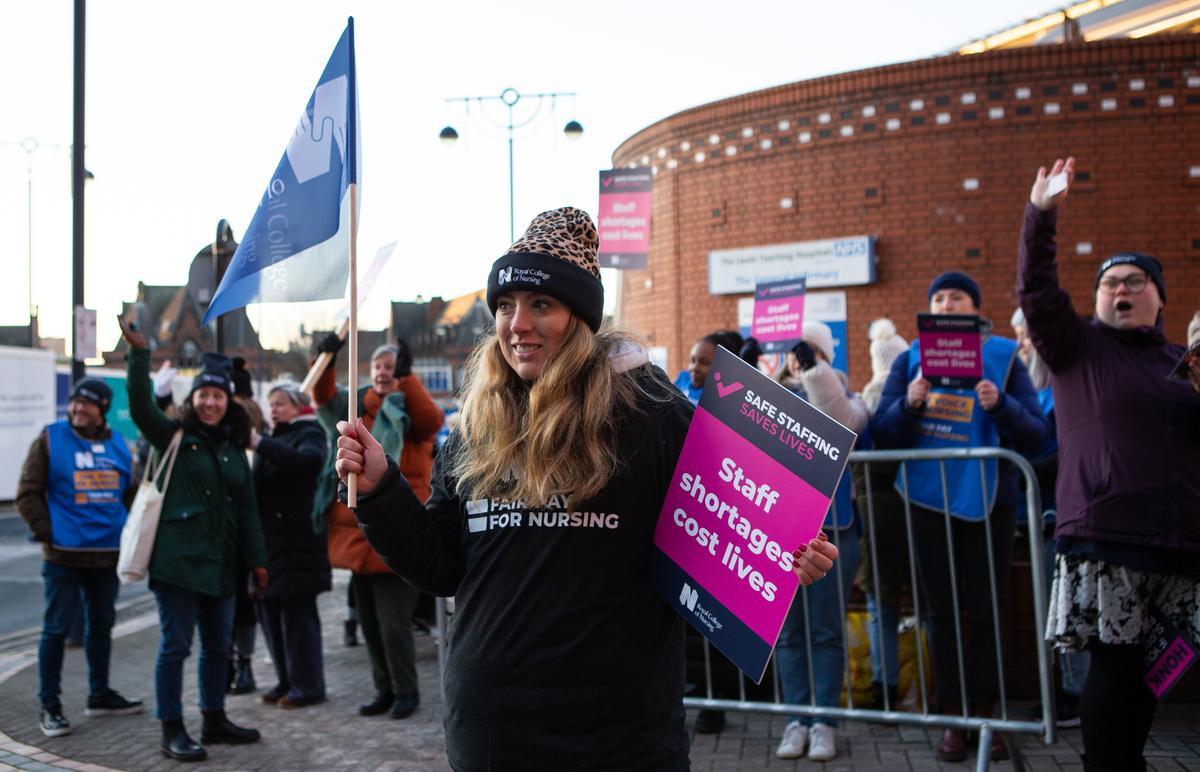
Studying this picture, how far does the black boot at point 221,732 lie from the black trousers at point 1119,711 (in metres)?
4.24

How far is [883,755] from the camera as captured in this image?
4.99m

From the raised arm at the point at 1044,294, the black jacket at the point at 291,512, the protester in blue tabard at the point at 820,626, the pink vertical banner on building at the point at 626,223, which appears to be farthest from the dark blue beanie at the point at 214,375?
the pink vertical banner on building at the point at 626,223

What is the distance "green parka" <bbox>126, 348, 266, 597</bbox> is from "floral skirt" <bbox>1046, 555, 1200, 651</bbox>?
13.6 feet

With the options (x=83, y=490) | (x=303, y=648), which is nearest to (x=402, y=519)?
(x=303, y=648)

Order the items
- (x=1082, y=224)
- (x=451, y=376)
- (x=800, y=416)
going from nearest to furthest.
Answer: (x=800, y=416), (x=1082, y=224), (x=451, y=376)

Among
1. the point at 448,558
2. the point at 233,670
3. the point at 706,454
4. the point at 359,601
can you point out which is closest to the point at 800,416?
the point at 706,454

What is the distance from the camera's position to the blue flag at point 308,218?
2.82 meters

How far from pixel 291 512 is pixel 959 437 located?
409cm

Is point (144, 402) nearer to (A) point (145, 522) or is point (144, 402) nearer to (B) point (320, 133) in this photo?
(A) point (145, 522)

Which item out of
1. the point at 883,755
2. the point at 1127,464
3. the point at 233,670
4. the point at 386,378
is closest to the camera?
the point at 1127,464

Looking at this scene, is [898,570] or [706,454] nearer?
[706,454]

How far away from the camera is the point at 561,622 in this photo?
2205mm

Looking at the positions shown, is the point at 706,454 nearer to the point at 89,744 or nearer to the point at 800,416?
the point at 800,416

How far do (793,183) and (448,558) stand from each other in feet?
59.2
